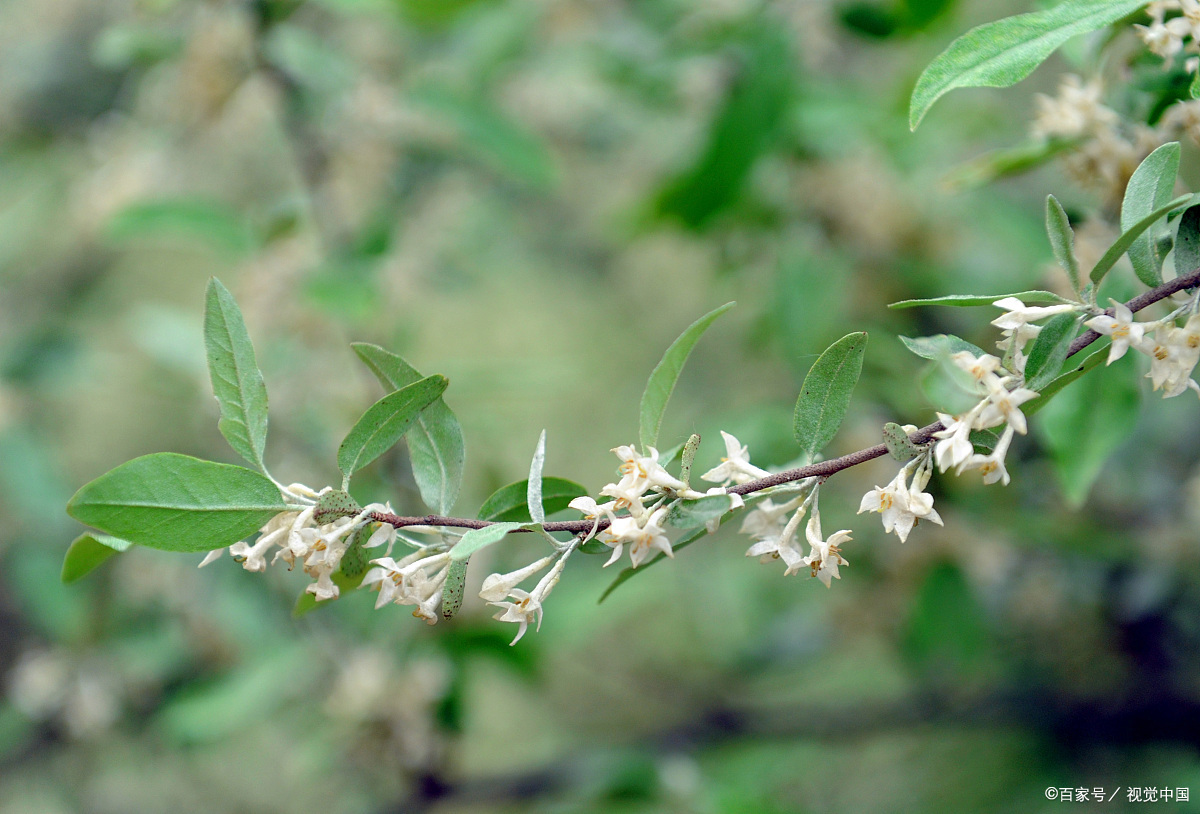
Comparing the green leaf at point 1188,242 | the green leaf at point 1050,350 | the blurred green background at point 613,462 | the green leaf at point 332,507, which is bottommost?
the blurred green background at point 613,462

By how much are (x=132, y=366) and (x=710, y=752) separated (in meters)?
1.16

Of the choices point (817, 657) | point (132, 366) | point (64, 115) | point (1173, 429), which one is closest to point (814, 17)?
point (1173, 429)

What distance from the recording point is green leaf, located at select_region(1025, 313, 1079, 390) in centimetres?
33

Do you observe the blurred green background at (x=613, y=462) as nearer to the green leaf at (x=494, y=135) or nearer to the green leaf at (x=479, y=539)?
the green leaf at (x=494, y=135)

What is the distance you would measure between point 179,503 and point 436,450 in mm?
104

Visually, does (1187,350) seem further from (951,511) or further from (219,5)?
(219,5)

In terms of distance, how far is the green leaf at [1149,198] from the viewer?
13.5 inches

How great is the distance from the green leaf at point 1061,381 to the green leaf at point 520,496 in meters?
0.18

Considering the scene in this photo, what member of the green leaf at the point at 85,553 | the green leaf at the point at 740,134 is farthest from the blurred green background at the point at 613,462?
the green leaf at the point at 85,553

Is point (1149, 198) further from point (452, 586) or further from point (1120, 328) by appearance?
point (452, 586)

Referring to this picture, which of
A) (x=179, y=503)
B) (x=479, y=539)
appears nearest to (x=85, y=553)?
(x=179, y=503)

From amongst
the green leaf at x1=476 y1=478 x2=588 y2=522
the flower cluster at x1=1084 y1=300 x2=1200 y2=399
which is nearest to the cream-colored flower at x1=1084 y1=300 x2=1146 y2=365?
the flower cluster at x1=1084 y1=300 x2=1200 y2=399

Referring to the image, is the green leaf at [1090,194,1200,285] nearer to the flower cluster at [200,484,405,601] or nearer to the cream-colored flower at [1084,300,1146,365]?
the cream-colored flower at [1084,300,1146,365]

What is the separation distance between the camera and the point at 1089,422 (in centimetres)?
52
